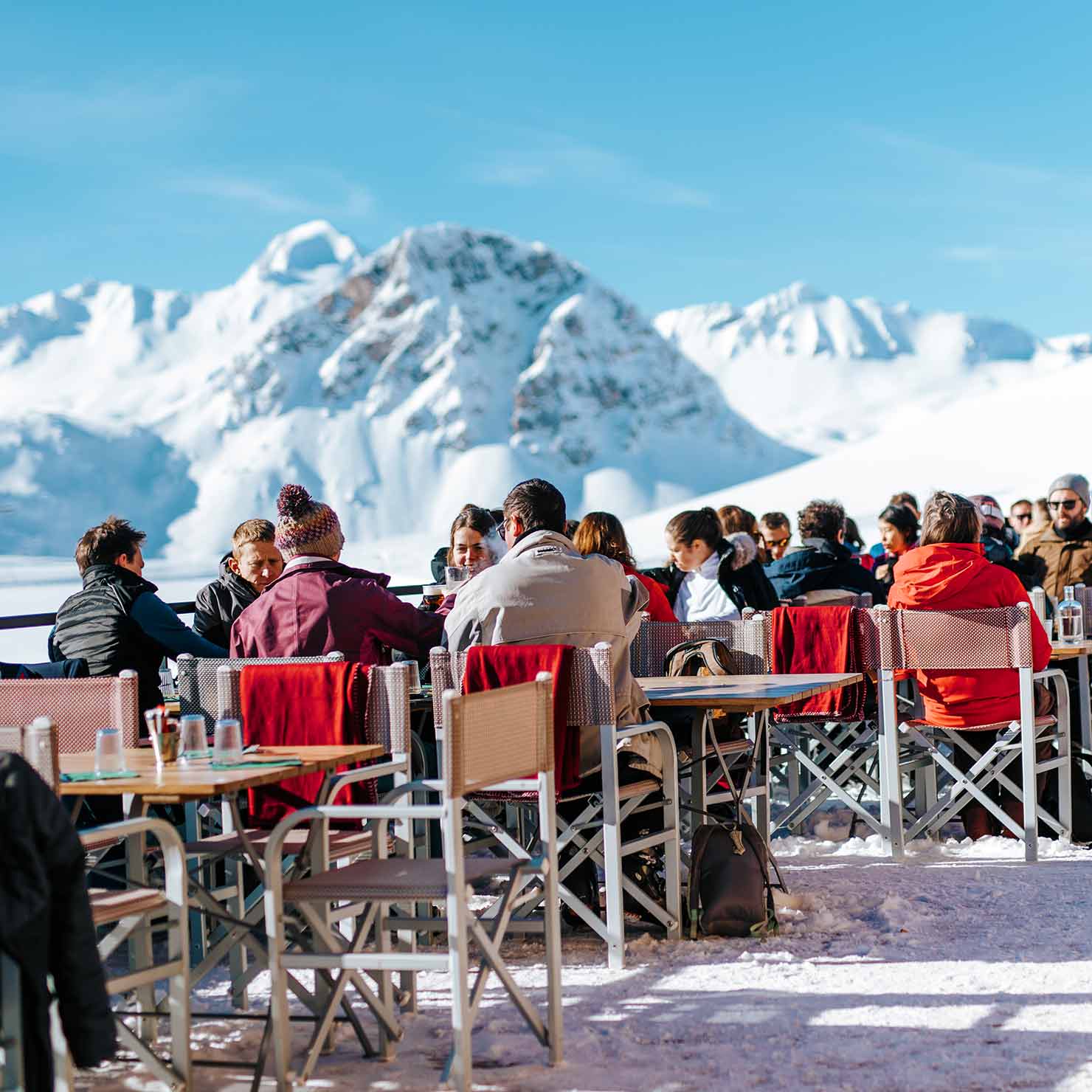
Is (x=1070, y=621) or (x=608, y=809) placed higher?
(x=1070, y=621)

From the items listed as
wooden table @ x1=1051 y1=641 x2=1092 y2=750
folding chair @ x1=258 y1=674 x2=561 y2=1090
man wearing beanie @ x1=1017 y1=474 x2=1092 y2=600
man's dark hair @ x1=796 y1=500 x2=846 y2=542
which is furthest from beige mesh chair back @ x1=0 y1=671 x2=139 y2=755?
man wearing beanie @ x1=1017 y1=474 x2=1092 y2=600

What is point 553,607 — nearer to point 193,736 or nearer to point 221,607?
point 193,736

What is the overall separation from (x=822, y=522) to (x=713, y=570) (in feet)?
2.71

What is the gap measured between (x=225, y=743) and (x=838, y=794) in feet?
9.69

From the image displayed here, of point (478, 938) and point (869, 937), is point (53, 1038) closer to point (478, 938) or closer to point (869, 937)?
point (478, 938)

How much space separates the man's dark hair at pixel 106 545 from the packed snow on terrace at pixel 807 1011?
5.09 ft

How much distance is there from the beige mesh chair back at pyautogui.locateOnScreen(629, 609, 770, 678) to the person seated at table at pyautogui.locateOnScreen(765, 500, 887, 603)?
139 cm

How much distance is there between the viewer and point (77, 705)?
393 cm

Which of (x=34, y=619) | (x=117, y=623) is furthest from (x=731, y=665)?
(x=34, y=619)

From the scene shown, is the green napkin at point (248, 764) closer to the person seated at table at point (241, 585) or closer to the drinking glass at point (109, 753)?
the drinking glass at point (109, 753)

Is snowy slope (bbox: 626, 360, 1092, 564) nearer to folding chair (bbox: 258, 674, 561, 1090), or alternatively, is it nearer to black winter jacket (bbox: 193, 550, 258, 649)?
black winter jacket (bbox: 193, 550, 258, 649)

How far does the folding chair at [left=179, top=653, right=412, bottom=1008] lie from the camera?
12.4 feet

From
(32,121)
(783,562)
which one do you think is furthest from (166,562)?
(783,562)

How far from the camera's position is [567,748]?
423cm
